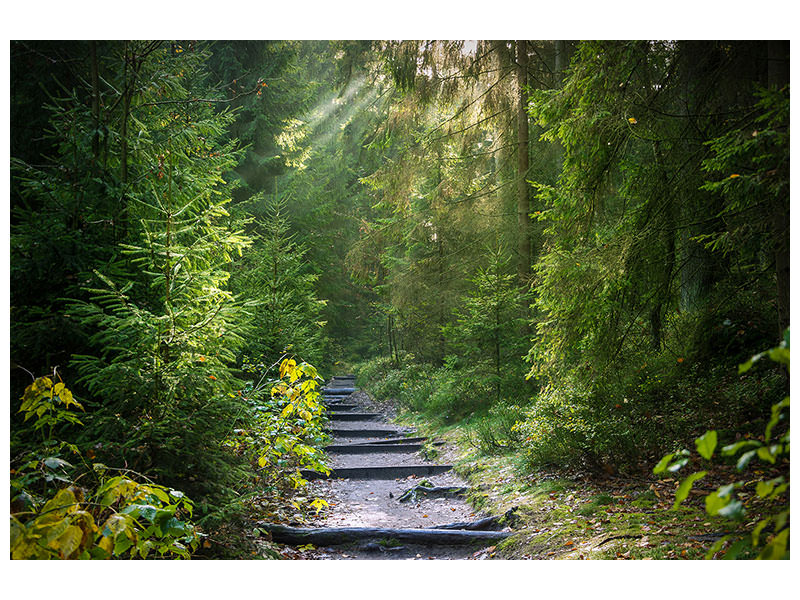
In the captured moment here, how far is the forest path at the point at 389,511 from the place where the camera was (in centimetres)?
302

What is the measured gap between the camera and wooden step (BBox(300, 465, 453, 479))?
4.43 m

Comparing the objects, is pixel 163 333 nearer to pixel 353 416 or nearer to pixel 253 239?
pixel 253 239

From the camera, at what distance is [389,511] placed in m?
3.67

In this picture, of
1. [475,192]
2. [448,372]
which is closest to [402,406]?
[448,372]

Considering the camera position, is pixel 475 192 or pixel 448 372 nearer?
pixel 475 192

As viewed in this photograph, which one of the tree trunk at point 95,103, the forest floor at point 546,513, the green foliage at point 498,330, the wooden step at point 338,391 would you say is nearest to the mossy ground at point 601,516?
the forest floor at point 546,513

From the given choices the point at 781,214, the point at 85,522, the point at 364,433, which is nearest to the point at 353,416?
the point at 364,433

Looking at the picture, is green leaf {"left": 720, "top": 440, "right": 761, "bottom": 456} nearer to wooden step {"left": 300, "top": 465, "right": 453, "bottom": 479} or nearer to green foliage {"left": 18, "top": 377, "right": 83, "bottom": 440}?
green foliage {"left": 18, "top": 377, "right": 83, "bottom": 440}

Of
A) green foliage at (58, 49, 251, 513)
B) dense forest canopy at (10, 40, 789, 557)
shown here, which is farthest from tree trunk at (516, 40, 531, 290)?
green foliage at (58, 49, 251, 513)

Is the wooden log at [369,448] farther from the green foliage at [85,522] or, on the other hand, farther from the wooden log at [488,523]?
the green foliage at [85,522]

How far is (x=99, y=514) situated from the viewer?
226cm
